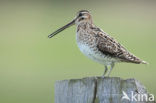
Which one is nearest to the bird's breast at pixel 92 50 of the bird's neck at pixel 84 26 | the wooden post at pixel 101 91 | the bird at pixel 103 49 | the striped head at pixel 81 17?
the bird at pixel 103 49

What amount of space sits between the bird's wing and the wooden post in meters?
2.03

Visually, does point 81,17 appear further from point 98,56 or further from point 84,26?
point 98,56

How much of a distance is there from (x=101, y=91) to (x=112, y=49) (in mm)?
2240

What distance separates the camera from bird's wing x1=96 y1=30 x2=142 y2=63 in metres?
8.29

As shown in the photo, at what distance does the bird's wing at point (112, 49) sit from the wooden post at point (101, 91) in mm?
2033

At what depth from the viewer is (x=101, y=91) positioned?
20.2 ft

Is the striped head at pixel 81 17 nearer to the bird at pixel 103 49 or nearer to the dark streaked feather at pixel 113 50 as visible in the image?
the bird at pixel 103 49

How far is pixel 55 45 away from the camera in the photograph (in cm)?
2084

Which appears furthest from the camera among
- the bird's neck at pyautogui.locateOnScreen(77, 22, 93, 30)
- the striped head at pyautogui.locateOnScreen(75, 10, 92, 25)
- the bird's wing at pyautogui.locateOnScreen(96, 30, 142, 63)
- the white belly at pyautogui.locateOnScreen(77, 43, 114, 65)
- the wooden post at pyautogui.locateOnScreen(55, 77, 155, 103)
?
the striped head at pyautogui.locateOnScreen(75, 10, 92, 25)

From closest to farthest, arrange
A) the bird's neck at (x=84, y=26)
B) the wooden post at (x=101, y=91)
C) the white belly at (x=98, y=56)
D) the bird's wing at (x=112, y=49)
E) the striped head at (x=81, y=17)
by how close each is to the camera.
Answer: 1. the wooden post at (x=101, y=91)
2. the bird's wing at (x=112, y=49)
3. the white belly at (x=98, y=56)
4. the bird's neck at (x=84, y=26)
5. the striped head at (x=81, y=17)

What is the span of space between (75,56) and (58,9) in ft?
17.8

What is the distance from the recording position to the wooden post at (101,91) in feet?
19.9

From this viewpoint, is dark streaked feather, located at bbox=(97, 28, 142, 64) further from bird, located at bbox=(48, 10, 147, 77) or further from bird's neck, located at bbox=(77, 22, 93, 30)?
bird's neck, located at bbox=(77, 22, 93, 30)

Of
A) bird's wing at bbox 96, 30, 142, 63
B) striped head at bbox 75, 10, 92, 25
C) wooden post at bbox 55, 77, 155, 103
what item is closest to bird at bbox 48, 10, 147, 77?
bird's wing at bbox 96, 30, 142, 63
